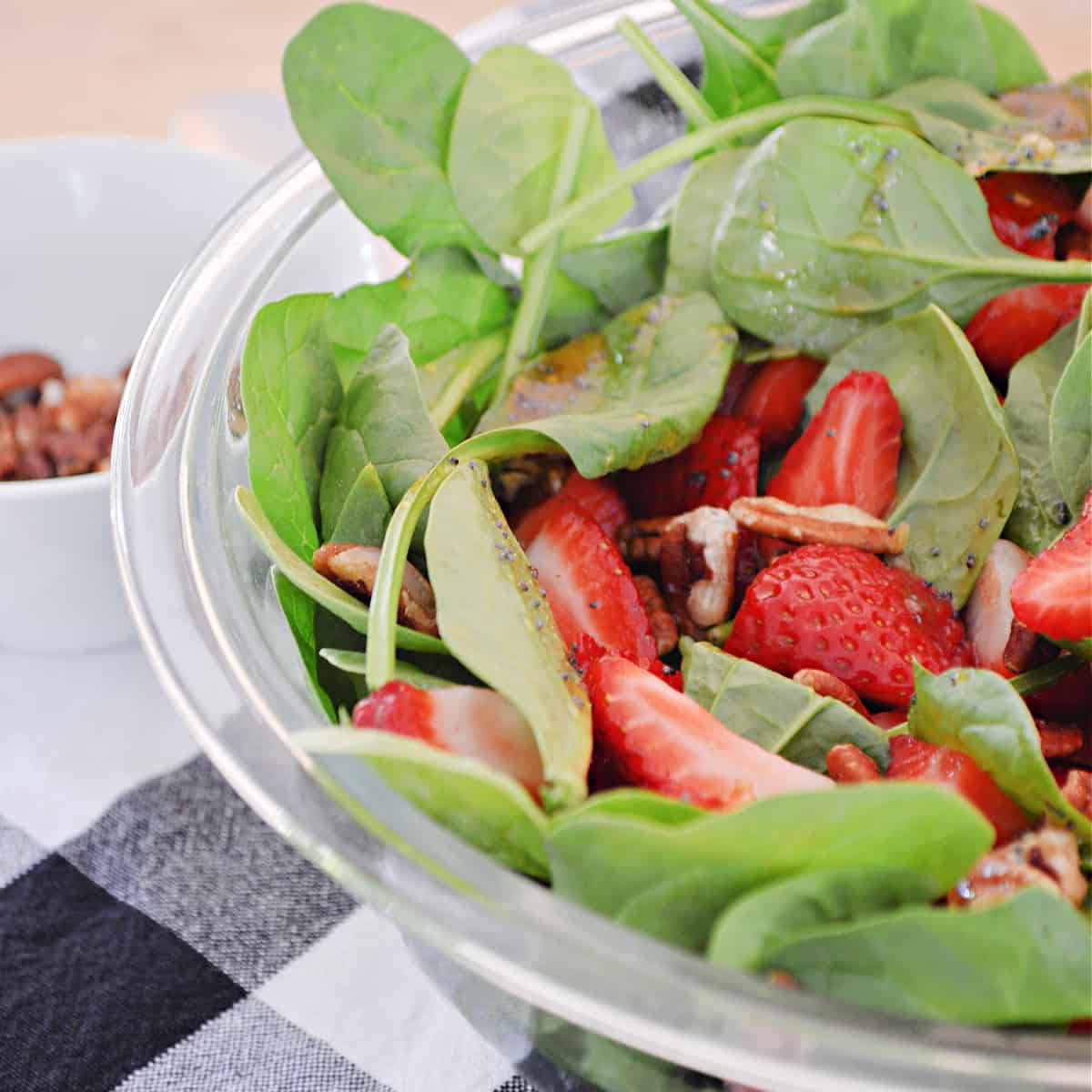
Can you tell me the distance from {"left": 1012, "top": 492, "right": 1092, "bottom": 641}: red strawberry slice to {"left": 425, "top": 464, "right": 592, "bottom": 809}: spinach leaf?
15cm

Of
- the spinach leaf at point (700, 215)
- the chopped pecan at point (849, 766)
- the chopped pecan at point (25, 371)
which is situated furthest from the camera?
the chopped pecan at point (25, 371)

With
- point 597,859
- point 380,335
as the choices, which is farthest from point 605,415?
point 597,859

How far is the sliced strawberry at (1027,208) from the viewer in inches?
24.0

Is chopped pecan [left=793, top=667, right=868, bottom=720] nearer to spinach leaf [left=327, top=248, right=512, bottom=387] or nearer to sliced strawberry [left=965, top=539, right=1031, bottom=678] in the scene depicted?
sliced strawberry [left=965, top=539, right=1031, bottom=678]

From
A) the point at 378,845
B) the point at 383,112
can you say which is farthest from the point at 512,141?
the point at 378,845

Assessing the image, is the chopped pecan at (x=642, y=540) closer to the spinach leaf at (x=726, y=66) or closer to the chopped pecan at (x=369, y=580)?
the chopped pecan at (x=369, y=580)

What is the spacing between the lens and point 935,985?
1.00 feet

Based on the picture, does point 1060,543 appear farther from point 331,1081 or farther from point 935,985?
point 331,1081

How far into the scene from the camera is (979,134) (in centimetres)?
61

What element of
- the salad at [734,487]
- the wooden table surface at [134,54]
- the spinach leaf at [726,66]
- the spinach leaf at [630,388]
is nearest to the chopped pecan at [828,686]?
the salad at [734,487]

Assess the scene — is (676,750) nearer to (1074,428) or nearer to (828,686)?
(828,686)

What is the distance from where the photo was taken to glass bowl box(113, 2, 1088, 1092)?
291mm

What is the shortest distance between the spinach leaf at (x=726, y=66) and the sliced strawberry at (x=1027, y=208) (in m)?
0.12

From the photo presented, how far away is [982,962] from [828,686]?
0.53ft
